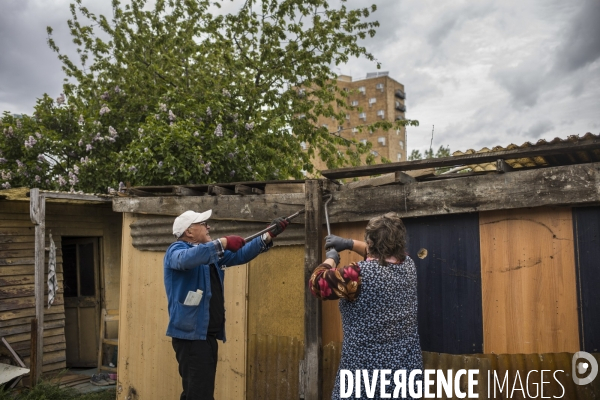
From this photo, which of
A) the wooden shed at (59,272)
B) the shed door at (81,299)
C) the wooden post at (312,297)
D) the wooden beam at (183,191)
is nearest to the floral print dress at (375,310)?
the wooden post at (312,297)

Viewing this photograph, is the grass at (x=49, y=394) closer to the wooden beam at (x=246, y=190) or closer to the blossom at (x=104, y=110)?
the wooden beam at (x=246, y=190)

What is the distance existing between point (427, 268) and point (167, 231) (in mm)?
3025

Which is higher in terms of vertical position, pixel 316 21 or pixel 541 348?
pixel 316 21

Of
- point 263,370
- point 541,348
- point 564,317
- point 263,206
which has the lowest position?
point 263,370

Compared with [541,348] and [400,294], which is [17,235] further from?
[541,348]

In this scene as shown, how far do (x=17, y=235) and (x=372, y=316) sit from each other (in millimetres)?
7039

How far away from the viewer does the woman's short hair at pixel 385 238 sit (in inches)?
125

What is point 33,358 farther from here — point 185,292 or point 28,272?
point 185,292

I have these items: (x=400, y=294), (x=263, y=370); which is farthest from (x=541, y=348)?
(x=263, y=370)

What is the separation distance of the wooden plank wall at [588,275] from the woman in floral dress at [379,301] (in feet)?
5.16

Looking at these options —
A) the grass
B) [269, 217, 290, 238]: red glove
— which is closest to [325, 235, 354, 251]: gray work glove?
[269, 217, 290, 238]: red glove

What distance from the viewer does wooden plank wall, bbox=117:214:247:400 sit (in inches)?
214

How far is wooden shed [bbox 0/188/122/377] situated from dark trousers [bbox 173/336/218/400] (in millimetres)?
3888

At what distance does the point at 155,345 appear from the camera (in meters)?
5.87
